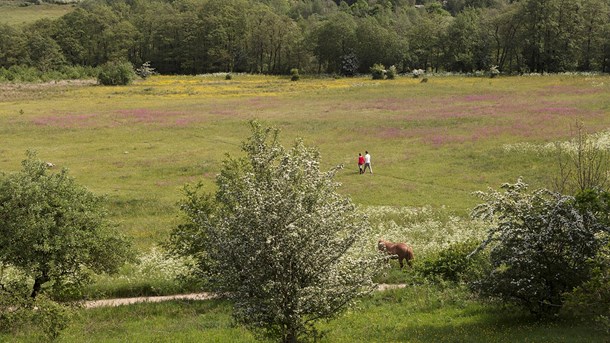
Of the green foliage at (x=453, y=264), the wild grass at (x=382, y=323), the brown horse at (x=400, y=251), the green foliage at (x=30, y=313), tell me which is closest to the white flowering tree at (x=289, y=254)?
the wild grass at (x=382, y=323)

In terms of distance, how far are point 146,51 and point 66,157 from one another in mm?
142875

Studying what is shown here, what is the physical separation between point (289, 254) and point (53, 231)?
11.5 m

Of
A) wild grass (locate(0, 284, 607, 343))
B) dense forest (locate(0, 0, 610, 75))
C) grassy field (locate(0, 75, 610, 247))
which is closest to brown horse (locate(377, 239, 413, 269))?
wild grass (locate(0, 284, 607, 343))

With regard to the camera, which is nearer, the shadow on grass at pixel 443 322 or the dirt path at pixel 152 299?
the shadow on grass at pixel 443 322

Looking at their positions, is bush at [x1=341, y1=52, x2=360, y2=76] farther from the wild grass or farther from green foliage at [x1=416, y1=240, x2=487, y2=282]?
the wild grass

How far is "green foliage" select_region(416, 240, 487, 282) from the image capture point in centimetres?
2608

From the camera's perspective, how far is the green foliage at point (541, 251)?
60.8ft

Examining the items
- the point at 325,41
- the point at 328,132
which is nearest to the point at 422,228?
the point at 328,132

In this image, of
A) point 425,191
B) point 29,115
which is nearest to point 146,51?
point 29,115

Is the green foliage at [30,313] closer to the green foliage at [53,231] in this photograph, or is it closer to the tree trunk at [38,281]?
the tree trunk at [38,281]

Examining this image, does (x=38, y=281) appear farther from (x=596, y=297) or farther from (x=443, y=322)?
(x=596, y=297)

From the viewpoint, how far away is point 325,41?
536 ft

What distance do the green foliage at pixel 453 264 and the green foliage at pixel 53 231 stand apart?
13902mm

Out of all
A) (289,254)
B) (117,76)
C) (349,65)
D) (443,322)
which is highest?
(349,65)
